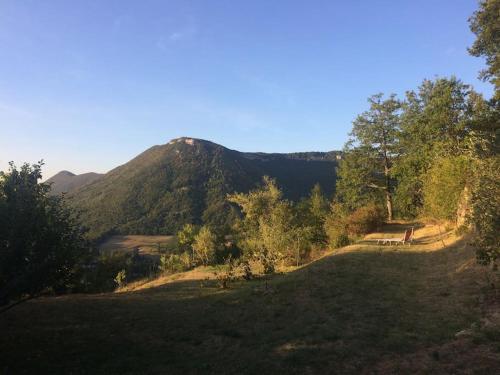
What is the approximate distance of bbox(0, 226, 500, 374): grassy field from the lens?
27.7ft

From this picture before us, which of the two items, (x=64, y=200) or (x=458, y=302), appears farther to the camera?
(x=64, y=200)

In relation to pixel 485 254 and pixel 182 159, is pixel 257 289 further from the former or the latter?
pixel 182 159

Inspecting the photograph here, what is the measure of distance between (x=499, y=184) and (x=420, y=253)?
11.1 meters

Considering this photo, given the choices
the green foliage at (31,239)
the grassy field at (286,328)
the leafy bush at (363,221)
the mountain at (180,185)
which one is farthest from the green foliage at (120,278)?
the mountain at (180,185)

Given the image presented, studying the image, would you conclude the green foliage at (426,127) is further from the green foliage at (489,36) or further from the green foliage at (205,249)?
the green foliage at (205,249)

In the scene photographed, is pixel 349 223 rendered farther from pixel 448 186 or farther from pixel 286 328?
pixel 286 328

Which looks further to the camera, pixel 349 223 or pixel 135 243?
pixel 135 243

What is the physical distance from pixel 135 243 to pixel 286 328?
79.3 m

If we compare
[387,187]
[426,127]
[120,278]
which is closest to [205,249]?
[120,278]

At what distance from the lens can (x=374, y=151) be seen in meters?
40.6

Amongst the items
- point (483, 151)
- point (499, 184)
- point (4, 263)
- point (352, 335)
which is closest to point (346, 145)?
point (483, 151)

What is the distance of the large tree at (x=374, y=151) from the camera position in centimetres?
3984

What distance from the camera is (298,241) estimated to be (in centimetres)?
2575

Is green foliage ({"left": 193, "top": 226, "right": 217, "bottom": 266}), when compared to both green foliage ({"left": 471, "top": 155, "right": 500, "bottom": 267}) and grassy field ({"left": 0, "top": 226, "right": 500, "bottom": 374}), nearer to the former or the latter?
grassy field ({"left": 0, "top": 226, "right": 500, "bottom": 374})
